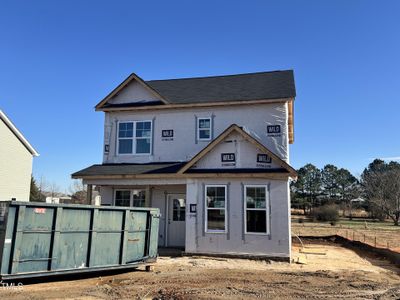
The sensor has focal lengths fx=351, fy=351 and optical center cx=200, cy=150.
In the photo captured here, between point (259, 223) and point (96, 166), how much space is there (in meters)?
8.00

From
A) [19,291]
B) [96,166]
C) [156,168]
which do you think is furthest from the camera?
[96,166]

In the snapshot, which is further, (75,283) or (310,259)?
(310,259)

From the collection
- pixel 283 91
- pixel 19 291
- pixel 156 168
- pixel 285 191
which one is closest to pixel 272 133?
pixel 283 91

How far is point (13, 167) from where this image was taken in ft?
81.6

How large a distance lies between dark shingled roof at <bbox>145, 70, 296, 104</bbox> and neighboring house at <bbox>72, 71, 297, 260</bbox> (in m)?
0.05

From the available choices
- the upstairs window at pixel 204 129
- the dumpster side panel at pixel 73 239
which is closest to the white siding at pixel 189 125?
the upstairs window at pixel 204 129

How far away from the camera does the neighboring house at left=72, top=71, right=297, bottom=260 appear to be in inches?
527

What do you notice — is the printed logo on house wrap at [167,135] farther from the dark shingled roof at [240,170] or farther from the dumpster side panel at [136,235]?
the dumpster side panel at [136,235]

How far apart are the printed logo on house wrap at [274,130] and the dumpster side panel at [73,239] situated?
8917 millimetres

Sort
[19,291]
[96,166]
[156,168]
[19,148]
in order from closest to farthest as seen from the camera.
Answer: [19,291]
[156,168]
[96,166]
[19,148]

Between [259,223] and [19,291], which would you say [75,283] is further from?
[259,223]

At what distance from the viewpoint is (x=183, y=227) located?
16.0m

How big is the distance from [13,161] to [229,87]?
16.9 m

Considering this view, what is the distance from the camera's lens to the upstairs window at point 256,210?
13312 millimetres
